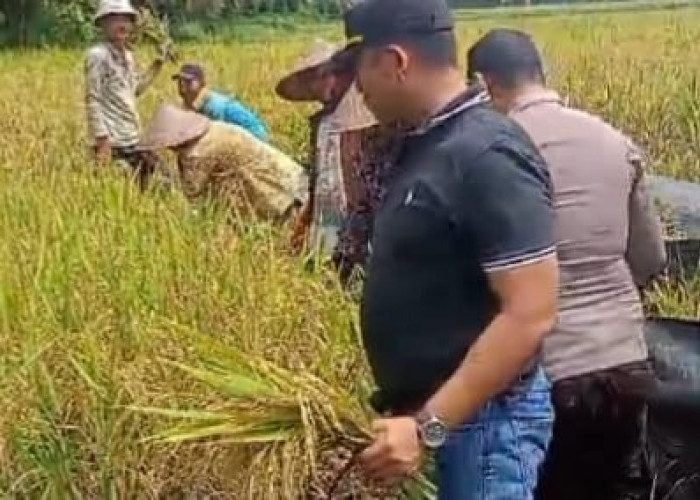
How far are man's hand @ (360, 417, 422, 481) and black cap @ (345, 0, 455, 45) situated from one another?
59 cm

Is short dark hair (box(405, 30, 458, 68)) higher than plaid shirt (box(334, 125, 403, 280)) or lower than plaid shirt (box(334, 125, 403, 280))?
higher

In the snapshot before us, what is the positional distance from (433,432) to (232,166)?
131 inches

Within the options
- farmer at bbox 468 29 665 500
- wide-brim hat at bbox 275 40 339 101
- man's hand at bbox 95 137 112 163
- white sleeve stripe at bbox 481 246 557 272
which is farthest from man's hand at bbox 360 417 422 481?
man's hand at bbox 95 137 112 163

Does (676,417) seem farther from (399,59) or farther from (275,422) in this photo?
(399,59)

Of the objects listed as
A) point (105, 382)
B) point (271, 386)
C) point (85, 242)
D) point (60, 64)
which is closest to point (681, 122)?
point (85, 242)

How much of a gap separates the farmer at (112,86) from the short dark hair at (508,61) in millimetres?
3946

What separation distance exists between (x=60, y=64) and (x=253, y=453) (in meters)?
14.8

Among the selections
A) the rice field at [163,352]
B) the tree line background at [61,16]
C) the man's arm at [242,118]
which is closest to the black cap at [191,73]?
the man's arm at [242,118]

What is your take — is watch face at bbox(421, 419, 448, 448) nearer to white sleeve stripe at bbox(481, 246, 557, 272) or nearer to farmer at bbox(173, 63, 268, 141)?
white sleeve stripe at bbox(481, 246, 557, 272)

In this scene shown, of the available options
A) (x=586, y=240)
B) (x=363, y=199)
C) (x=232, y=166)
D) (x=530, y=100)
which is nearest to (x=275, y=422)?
(x=586, y=240)

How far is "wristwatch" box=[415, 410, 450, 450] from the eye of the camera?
97.2 inches

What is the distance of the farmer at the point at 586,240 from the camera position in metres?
3.46

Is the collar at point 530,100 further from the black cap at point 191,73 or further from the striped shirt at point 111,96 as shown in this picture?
the striped shirt at point 111,96

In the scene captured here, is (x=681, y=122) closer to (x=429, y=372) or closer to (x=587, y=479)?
(x=587, y=479)
